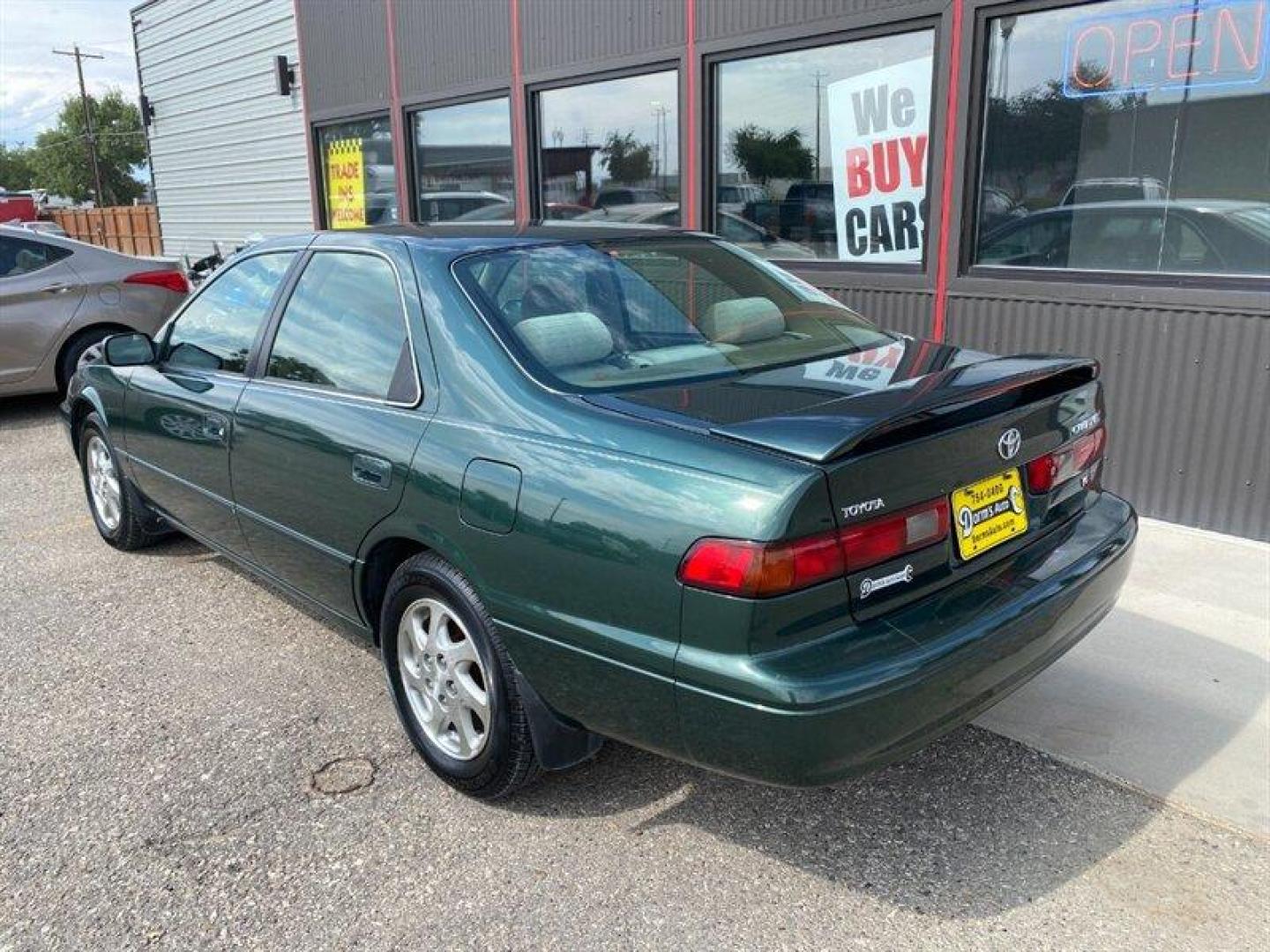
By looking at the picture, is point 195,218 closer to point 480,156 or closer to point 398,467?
point 480,156

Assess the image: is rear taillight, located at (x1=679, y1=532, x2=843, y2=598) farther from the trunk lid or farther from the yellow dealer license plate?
the yellow dealer license plate

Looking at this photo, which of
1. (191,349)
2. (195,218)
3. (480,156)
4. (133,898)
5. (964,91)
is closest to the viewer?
(133,898)

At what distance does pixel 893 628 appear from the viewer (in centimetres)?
230

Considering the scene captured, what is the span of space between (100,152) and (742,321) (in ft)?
329

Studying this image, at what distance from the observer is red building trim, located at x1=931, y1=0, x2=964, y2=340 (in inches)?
217

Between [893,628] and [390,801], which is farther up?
[893,628]

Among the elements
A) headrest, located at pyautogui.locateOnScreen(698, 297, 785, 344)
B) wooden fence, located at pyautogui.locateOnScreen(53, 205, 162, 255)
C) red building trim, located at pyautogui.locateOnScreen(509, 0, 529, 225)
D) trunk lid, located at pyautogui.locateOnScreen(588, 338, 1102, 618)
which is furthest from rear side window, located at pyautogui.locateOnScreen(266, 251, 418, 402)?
wooden fence, located at pyautogui.locateOnScreen(53, 205, 162, 255)

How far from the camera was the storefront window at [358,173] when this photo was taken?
10.8 metres

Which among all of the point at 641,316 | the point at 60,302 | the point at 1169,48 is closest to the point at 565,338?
the point at 641,316

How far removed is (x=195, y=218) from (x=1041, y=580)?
16.0m

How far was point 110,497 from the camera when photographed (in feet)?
16.8

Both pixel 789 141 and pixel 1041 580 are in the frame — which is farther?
pixel 789 141

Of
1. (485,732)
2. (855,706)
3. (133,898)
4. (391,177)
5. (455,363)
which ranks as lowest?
(133,898)

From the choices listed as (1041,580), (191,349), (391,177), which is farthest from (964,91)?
(391,177)
